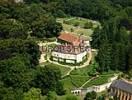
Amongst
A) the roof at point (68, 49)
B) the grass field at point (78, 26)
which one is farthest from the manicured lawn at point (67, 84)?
the grass field at point (78, 26)

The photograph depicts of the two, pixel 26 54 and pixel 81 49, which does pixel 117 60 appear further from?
pixel 26 54

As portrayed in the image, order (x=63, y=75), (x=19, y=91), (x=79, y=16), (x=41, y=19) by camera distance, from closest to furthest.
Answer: (x=19, y=91), (x=63, y=75), (x=41, y=19), (x=79, y=16)

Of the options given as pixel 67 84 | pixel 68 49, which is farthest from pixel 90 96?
pixel 68 49

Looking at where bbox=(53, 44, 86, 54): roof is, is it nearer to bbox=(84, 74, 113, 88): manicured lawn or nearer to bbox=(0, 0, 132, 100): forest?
bbox=(0, 0, 132, 100): forest

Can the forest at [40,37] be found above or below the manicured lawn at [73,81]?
above

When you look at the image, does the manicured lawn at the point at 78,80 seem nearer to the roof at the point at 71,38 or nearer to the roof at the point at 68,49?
the roof at the point at 68,49

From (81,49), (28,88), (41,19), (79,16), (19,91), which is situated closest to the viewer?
(19,91)

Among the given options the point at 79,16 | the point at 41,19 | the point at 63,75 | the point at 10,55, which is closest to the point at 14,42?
the point at 10,55
